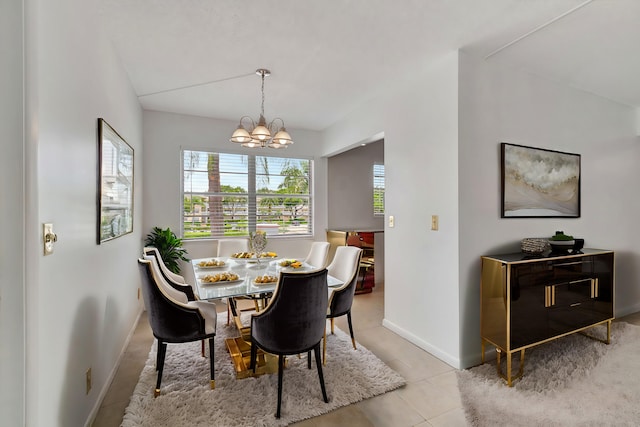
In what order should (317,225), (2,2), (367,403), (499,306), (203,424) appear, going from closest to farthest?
(2,2), (203,424), (367,403), (499,306), (317,225)

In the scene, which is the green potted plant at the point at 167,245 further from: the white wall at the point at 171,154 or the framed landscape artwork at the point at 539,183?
the framed landscape artwork at the point at 539,183

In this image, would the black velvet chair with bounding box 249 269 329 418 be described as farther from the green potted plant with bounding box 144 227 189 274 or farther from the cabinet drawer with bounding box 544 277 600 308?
the green potted plant with bounding box 144 227 189 274

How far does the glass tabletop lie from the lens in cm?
208

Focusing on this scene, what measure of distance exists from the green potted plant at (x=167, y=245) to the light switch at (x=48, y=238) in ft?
8.41

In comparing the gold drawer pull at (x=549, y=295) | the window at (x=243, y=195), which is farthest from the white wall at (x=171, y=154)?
the gold drawer pull at (x=549, y=295)

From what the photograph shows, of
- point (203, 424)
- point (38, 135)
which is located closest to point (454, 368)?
point (203, 424)

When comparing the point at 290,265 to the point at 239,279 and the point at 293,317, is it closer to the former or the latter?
the point at 239,279

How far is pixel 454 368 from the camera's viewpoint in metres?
2.46

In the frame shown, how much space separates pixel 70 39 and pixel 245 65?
1.40 meters

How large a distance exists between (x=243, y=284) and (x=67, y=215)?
1164 millimetres

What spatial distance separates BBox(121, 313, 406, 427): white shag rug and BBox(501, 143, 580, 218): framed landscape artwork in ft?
6.16

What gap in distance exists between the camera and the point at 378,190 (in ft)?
19.1

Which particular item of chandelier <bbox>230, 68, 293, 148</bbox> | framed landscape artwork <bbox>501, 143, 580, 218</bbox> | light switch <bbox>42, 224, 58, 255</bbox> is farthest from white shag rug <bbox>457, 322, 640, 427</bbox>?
chandelier <bbox>230, 68, 293, 148</bbox>

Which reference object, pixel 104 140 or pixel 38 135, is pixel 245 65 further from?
pixel 38 135
